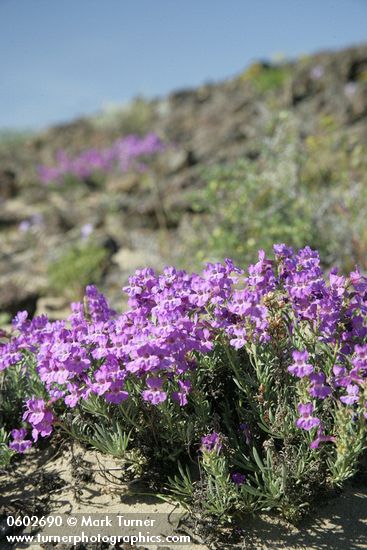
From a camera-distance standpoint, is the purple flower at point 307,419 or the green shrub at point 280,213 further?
the green shrub at point 280,213

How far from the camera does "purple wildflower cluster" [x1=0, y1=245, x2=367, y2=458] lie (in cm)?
257

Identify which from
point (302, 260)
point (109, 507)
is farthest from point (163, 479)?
point (302, 260)

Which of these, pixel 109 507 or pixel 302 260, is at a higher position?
pixel 302 260

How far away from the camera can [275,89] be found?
18.9m

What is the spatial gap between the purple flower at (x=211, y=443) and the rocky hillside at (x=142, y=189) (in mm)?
4231

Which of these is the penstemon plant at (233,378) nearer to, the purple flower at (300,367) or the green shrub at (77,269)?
the purple flower at (300,367)

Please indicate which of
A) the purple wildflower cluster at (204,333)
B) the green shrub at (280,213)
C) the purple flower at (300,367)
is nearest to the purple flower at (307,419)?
the purple wildflower cluster at (204,333)

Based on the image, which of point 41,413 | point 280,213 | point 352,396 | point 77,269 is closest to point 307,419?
point 352,396

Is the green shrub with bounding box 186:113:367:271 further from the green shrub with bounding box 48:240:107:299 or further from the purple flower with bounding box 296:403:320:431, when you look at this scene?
the purple flower with bounding box 296:403:320:431

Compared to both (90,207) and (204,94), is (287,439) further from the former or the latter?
(204,94)

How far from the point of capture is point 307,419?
2.48 meters

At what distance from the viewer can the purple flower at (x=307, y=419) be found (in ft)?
8.08

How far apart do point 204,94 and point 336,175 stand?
16589 millimetres

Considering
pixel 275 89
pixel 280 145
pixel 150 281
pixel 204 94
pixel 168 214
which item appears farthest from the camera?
pixel 204 94
